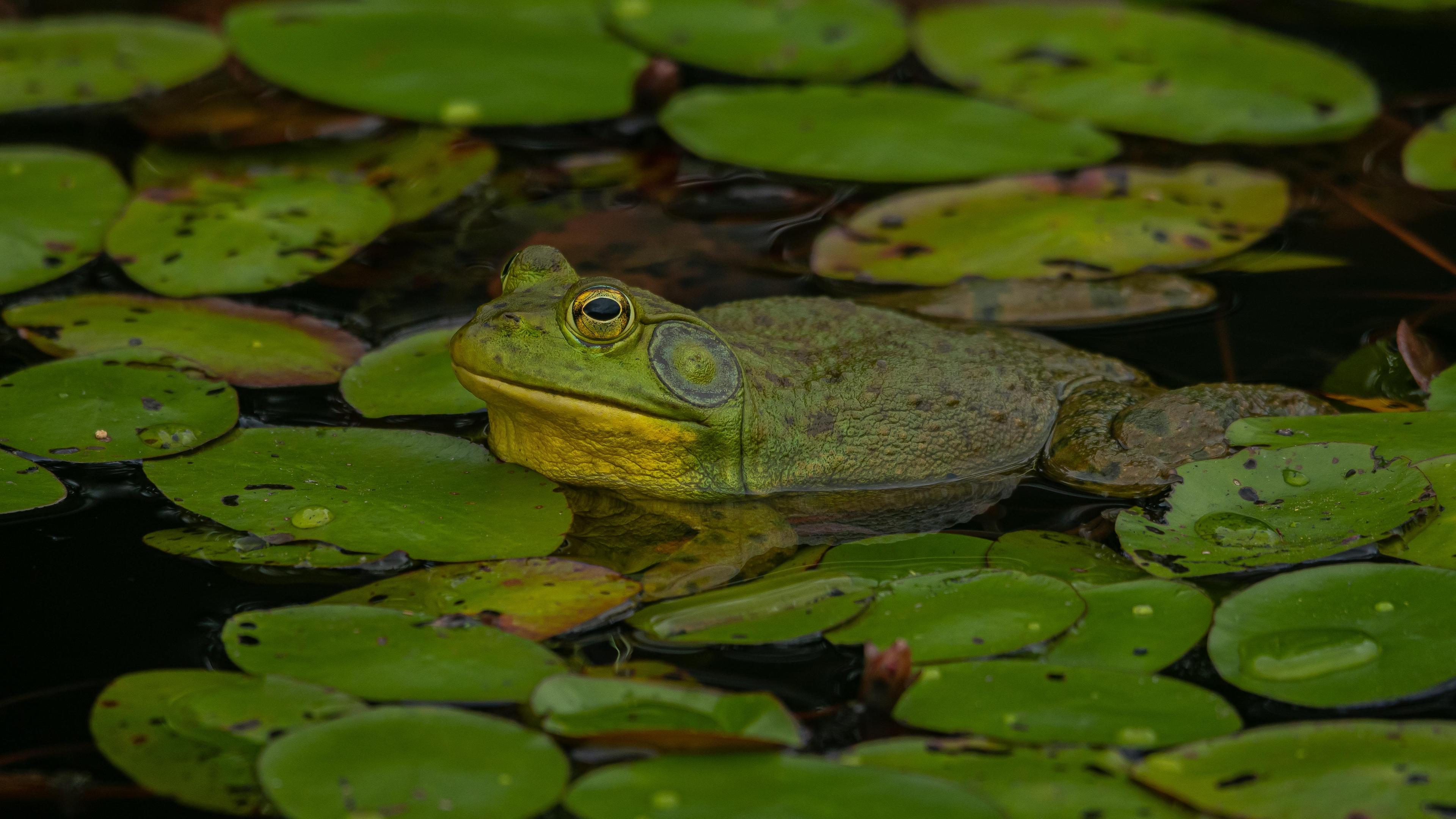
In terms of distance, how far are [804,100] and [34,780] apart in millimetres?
4020

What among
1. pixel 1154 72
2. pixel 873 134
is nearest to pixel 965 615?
pixel 873 134

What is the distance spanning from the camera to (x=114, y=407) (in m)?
3.41

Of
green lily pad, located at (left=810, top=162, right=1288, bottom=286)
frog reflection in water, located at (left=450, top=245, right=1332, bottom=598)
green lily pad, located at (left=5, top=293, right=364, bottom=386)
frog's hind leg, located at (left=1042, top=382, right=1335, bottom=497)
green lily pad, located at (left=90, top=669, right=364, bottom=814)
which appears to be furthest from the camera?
green lily pad, located at (left=810, top=162, right=1288, bottom=286)

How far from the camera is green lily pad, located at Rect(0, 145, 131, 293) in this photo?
13.6 ft

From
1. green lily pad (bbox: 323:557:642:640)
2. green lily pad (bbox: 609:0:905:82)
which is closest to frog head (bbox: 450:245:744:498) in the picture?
green lily pad (bbox: 323:557:642:640)

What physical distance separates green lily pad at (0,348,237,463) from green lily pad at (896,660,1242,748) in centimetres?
210

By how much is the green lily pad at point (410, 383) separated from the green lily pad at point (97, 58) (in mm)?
2454

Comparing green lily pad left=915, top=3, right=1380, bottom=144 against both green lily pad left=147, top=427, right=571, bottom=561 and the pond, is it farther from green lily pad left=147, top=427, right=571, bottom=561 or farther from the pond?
green lily pad left=147, top=427, right=571, bottom=561

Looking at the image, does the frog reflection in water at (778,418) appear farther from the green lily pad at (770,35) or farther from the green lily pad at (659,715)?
the green lily pad at (770,35)

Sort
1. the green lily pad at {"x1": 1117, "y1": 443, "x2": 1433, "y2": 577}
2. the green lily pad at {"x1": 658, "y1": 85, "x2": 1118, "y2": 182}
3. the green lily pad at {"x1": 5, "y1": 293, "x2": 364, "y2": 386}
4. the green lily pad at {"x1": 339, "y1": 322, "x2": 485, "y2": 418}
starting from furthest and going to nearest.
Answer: the green lily pad at {"x1": 658, "y1": 85, "x2": 1118, "y2": 182}, the green lily pad at {"x1": 5, "y1": 293, "x2": 364, "y2": 386}, the green lily pad at {"x1": 339, "y1": 322, "x2": 485, "y2": 418}, the green lily pad at {"x1": 1117, "y1": 443, "x2": 1433, "y2": 577}

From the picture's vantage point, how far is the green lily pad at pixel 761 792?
7.16 feet

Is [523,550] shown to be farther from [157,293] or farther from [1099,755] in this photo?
[157,293]

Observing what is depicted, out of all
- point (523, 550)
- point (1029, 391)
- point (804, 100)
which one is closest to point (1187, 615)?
point (1029, 391)

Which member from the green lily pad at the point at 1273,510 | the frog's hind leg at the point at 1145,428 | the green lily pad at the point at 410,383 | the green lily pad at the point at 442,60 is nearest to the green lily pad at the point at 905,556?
the green lily pad at the point at 1273,510
